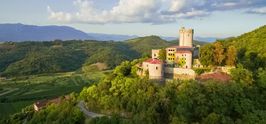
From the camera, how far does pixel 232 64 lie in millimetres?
54375

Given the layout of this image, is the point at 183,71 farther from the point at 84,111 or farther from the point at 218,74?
the point at 84,111

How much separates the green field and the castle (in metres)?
40.5

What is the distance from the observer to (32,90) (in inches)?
4038

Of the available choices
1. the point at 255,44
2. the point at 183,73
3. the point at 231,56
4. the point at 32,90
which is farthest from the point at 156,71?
the point at 32,90

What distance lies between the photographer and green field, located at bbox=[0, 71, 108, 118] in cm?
8614

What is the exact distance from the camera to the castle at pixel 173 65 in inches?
2062

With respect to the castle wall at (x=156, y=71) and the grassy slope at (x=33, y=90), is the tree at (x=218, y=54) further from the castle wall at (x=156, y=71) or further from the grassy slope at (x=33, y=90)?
the grassy slope at (x=33, y=90)

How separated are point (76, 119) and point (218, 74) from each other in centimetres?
2254

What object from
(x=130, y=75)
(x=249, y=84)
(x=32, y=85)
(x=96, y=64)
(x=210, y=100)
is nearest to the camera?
(x=210, y=100)

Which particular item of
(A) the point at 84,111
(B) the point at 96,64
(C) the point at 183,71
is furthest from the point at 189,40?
(B) the point at 96,64

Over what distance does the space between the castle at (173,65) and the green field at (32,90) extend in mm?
40525

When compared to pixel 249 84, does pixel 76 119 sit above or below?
below

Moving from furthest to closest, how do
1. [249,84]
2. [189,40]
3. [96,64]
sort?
[96,64] < [189,40] < [249,84]

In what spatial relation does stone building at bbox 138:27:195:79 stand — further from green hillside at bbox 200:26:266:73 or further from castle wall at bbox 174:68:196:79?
green hillside at bbox 200:26:266:73
